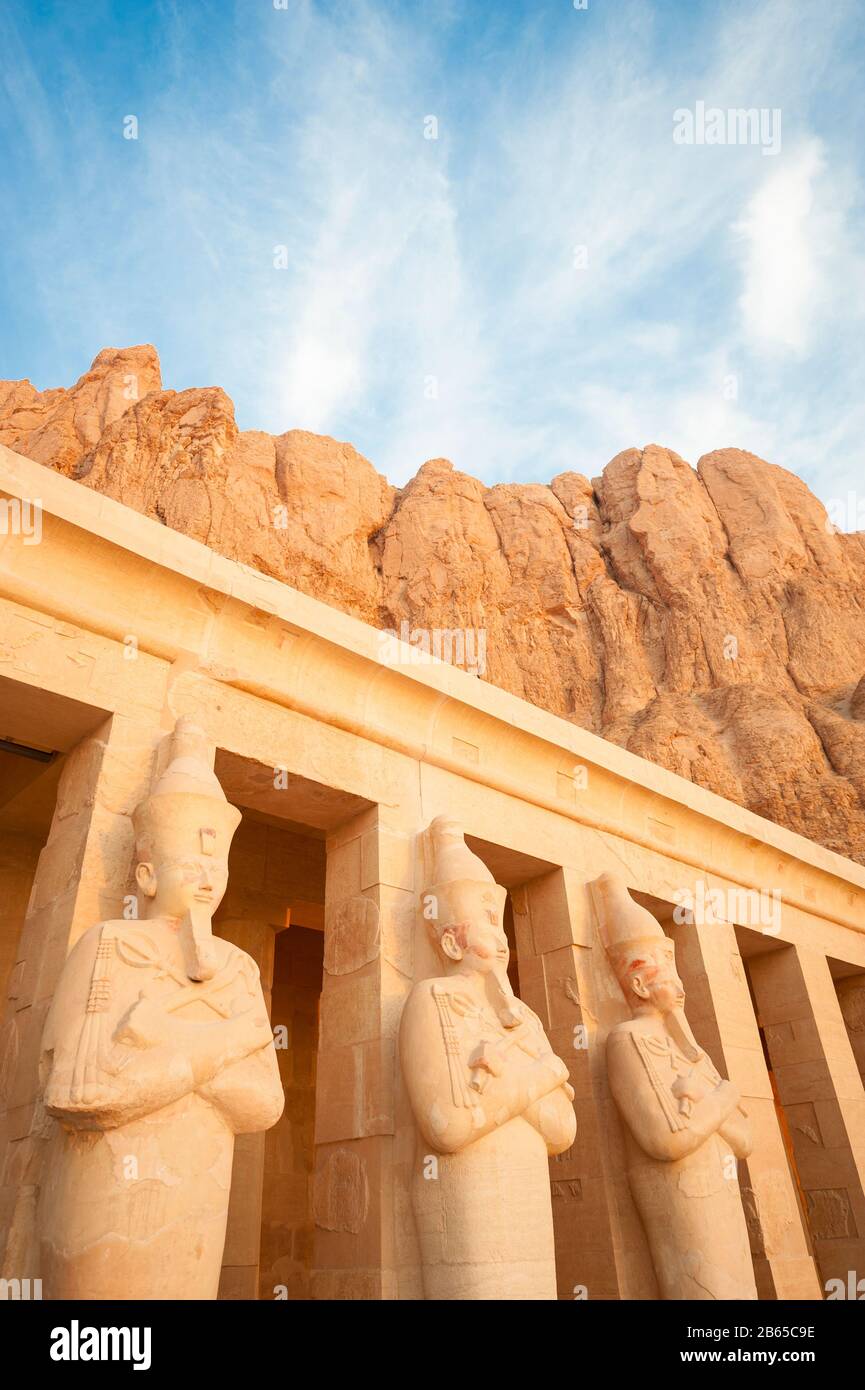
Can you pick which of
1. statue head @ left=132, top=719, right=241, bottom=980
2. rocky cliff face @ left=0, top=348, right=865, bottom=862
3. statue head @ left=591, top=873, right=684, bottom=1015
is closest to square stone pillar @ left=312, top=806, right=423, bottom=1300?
statue head @ left=132, top=719, right=241, bottom=980

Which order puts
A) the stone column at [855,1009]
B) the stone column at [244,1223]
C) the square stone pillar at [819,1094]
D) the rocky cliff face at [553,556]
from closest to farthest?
the stone column at [244,1223] < the square stone pillar at [819,1094] < the stone column at [855,1009] < the rocky cliff face at [553,556]

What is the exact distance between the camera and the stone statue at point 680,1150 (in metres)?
4.34

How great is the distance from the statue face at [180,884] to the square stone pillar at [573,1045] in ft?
8.25

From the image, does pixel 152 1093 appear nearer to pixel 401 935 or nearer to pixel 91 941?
pixel 91 941

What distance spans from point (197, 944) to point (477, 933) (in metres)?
1.39

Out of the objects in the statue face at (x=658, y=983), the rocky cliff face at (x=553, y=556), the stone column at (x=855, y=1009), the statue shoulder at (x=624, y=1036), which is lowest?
the statue shoulder at (x=624, y=1036)

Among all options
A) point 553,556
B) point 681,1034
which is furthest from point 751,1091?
point 553,556

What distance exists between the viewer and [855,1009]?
26.8 ft

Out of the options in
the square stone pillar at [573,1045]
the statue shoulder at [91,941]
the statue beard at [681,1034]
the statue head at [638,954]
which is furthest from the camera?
the statue head at [638,954]

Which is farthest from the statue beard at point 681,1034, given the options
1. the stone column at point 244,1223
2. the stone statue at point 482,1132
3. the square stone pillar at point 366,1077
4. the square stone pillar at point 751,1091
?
the stone column at point 244,1223

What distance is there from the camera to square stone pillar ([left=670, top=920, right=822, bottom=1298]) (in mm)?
5445

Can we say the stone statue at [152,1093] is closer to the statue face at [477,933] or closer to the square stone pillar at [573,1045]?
the statue face at [477,933]

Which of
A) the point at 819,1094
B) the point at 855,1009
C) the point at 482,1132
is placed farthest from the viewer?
the point at 855,1009

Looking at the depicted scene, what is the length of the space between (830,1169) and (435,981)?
4.36 meters
